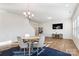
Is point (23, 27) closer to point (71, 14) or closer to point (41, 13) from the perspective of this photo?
point (41, 13)

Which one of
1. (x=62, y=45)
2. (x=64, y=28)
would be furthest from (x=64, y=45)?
(x=64, y=28)

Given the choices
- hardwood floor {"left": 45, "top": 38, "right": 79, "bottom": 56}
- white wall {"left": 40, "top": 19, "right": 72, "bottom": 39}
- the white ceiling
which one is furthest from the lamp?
hardwood floor {"left": 45, "top": 38, "right": 79, "bottom": 56}

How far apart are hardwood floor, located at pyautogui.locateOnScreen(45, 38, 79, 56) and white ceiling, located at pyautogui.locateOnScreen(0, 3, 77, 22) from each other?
0.79 m

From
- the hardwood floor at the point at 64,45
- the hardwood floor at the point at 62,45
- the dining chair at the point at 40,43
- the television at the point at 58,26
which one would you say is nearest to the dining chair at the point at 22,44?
the hardwood floor at the point at 62,45

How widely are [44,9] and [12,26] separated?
1.19m

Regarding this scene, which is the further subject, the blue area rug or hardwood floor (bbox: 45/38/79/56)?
hardwood floor (bbox: 45/38/79/56)

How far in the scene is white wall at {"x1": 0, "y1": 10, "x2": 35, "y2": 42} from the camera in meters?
3.60

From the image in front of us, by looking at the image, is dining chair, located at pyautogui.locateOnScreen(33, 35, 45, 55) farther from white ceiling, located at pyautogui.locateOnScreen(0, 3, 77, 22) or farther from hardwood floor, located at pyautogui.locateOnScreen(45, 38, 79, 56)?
white ceiling, located at pyautogui.locateOnScreen(0, 3, 77, 22)

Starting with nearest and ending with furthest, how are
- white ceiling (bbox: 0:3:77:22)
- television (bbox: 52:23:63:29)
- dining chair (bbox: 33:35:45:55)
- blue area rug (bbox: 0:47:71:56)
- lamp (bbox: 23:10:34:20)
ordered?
white ceiling (bbox: 0:3:77:22) < blue area rug (bbox: 0:47:71:56) < lamp (bbox: 23:10:34:20) < dining chair (bbox: 33:35:45:55) < television (bbox: 52:23:63:29)

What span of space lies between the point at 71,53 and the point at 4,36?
2.17 metres

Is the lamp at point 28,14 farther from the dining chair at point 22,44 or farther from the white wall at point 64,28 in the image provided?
the dining chair at point 22,44

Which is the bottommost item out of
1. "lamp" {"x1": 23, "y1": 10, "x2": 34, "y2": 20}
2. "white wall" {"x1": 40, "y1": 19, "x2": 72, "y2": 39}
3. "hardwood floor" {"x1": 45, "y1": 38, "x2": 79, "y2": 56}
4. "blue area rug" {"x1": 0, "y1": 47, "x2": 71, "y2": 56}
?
"blue area rug" {"x1": 0, "y1": 47, "x2": 71, "y2": 56}

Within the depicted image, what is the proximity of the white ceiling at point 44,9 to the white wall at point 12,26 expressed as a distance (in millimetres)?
209

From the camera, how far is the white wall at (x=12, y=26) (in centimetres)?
360
